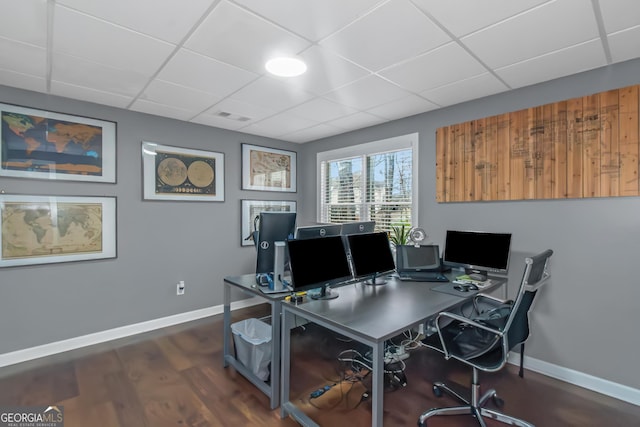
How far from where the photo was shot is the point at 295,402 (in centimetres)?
223

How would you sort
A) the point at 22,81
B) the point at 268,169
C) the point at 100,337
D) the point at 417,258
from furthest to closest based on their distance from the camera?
the point at 268,169, the point at 100,337, the point at 417,258, the point at 22,81

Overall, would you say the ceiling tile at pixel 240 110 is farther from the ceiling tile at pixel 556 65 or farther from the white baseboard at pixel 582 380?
the white baseboard at pixel 582 380

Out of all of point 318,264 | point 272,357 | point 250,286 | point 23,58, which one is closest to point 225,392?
point 272,357

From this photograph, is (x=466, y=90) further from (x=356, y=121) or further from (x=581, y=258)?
(x=581, y=258)

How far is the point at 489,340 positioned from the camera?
6.44 ft

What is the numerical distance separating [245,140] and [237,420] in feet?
11.5

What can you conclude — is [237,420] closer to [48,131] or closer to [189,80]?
[189,80]

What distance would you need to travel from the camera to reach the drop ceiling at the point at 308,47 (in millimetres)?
1696

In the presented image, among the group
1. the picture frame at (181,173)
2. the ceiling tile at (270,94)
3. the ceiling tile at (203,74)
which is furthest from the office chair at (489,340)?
the picture frame at (181,173)

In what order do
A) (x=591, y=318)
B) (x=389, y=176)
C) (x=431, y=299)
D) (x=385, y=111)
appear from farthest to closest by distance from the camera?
1. (x=389, y=176)
2. (x=385, y=111)
3. (x=591, y=318)
4. (x=431, y=299)

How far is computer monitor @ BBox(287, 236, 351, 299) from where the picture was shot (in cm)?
214

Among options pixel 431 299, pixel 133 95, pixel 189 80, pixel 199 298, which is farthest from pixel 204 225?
pixel 431 299

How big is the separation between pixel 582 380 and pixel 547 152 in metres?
1.94

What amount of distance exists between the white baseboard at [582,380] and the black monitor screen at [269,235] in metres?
2.47
